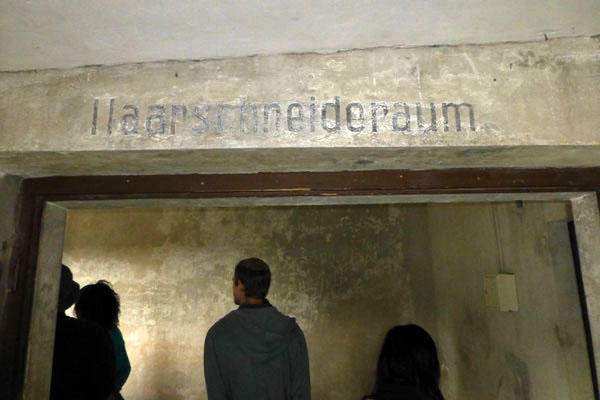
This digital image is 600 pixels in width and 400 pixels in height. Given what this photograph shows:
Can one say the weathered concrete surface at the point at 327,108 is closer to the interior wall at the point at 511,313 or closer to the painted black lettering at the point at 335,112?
the painted black lettering at the point at 335,112

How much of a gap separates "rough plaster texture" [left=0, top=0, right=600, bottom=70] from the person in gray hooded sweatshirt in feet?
3.51

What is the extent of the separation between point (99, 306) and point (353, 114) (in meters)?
2.26

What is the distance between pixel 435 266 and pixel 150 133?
152 inches

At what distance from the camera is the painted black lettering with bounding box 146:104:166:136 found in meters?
1.39

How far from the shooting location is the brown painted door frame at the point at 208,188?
1.52m

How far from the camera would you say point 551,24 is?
1298 mm

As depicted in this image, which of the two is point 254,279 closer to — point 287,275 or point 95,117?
point 95,117

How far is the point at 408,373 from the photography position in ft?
5.63

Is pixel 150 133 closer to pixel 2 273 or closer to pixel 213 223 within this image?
pixel 2 273

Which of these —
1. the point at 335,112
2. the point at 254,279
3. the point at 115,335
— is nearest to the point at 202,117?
the point at 335,112

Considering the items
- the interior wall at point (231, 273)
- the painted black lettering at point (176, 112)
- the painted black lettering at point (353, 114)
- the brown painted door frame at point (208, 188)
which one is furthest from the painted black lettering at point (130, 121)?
the interior wall at point (231, 273)

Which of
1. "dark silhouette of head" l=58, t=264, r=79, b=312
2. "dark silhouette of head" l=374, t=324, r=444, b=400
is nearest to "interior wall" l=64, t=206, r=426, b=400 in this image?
"dark silhouette of head" l=58, t=264, r=79, b=312

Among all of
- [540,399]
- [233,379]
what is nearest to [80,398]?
[233,379]

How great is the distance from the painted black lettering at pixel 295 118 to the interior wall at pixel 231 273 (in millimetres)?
3685
